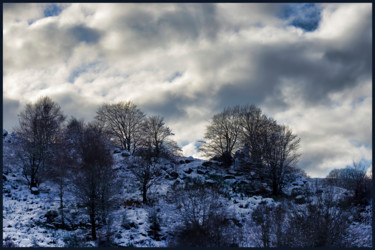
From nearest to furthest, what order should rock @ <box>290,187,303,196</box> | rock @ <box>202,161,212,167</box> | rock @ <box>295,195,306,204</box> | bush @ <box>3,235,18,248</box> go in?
bush @ <box>3,235,18,248</box>, rock @ <box>295,195,306,204</box>, rock @ <box>290,187,303,196</box>, rock @ <box>202,161,212,167</box>

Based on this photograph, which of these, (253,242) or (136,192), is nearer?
(253,242)

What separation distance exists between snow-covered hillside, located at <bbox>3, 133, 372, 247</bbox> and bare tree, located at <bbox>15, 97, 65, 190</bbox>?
162cm

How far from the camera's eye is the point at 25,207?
102 ft

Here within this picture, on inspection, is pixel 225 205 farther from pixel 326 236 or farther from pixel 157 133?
pixel 157 133

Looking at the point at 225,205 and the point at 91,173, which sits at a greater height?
the point at 91,173

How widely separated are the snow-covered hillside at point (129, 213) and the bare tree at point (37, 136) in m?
1.62

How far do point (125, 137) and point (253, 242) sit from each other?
1795 inches

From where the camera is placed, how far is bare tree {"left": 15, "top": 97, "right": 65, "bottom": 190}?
39062mm

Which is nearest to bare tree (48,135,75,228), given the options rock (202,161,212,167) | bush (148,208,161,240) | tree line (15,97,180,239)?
tree line (15,97,180,239)

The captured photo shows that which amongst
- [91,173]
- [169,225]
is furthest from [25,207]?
[169,225]

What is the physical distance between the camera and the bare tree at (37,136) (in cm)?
3906

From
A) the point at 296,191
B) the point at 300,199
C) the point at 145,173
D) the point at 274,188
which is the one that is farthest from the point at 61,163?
the point at 296,191

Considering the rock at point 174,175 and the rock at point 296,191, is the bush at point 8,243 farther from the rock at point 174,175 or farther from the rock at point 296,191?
the rock at point 296,191

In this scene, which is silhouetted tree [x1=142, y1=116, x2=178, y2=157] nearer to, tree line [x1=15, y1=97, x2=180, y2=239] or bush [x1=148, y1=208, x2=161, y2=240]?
tree line [x1=15, y1=97, x2=180, y2=239]
